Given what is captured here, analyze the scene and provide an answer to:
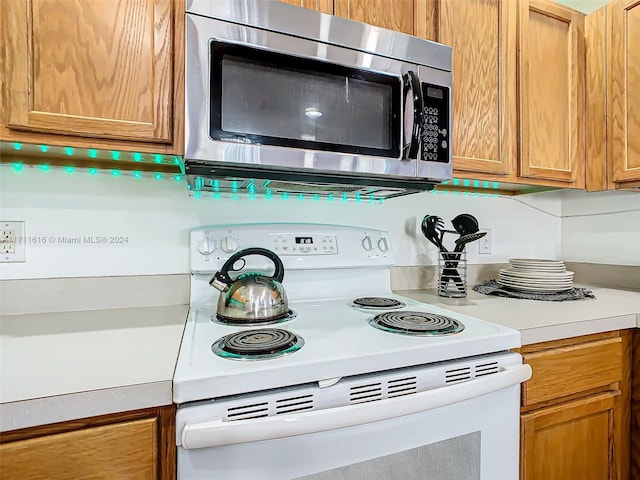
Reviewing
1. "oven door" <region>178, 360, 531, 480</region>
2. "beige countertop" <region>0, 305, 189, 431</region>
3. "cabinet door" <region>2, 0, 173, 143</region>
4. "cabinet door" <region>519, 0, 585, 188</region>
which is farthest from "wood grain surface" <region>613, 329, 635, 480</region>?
"cabinet door" <region>2, 0, 173, 143</region>

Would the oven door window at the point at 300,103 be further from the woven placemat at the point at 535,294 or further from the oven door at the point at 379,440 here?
the woven placemat at the point at 535,294

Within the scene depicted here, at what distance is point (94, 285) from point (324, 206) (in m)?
0.83

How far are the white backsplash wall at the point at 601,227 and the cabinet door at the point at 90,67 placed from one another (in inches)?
76.0

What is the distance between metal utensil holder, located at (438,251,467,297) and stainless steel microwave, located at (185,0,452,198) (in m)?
0.38

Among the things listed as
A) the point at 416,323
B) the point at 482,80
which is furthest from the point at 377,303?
the point at 482,80

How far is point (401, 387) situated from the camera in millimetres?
744

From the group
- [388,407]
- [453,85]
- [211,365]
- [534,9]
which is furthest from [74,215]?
[534,9]

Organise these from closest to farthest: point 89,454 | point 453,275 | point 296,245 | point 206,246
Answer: point 89,454 < point 206,246 < point 296,245 < point 453,275

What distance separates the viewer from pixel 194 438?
0.58 metres

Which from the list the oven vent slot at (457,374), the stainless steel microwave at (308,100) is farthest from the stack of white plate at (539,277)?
the oven vent slot at (457,374)

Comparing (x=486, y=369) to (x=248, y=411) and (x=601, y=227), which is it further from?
(x=601, y=227)

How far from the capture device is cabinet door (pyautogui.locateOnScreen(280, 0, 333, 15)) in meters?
1.00

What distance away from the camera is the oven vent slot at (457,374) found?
0.79 metres

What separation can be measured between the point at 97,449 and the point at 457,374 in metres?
0.72
